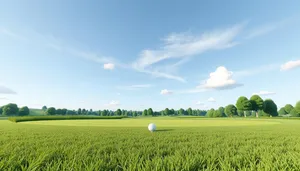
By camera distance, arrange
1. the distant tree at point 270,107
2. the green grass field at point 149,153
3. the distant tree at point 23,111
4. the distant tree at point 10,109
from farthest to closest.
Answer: the distant tree at point 23,111
the distant tree at point 10,109
the distant tree at point 270,107
the green grass field at point 149,153

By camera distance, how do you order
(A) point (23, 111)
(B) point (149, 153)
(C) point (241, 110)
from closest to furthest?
(B) point (149, 153), (C) point (241, 110), (A) point (23, 111)

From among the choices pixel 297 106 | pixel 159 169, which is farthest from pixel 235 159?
pixel 297 106

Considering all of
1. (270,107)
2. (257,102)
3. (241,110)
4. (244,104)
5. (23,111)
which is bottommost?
(241,110)

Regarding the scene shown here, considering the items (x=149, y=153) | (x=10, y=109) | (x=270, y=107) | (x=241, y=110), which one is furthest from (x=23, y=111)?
(x=270, y=107)

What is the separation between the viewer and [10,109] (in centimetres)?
12838

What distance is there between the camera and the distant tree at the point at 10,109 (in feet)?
418

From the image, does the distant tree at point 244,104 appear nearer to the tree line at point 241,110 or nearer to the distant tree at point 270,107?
the tree line at point 241,110

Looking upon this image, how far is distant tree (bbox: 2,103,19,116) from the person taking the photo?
12731cm

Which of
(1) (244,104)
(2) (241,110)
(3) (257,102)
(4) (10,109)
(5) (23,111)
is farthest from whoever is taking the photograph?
(5) (23,111)

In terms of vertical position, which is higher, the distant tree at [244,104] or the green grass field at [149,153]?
the distant tree at [244,104]

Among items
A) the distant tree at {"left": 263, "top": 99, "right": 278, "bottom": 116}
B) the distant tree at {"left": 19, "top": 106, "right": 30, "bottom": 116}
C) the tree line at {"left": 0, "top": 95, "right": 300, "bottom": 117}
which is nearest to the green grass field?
the tree line at {"left": 0, "top": 95, "right": 300, "bottom": 117}

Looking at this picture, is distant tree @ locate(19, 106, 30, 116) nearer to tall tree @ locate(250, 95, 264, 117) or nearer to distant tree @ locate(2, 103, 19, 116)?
distant tree @ locate(2, 103, 19, 116)

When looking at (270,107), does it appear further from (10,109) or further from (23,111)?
(10,109)

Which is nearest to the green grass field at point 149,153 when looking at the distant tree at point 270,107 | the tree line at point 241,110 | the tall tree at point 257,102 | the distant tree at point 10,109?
the tree line at point 241,110
